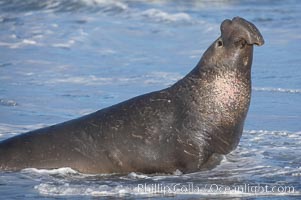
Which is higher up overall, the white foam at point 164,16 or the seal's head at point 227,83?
the white foam at point 164,16

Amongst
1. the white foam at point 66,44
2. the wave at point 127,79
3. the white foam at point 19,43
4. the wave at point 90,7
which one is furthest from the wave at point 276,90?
the wave at point 90,7

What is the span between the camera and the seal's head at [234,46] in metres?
8.65

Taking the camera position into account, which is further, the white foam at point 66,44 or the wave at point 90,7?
the wave at point 90,7

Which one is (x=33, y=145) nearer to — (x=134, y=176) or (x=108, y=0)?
(x=134, y=176)

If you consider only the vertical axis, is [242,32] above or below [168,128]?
above

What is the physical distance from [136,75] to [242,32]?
595 cm

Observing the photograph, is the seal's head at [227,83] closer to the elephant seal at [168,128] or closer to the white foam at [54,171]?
the elephant seal at [168,128]

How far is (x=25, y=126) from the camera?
1081cm

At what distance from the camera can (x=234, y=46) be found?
874 cm

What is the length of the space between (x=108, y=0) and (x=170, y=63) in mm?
9623

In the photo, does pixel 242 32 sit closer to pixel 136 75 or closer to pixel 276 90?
pixel 276 90

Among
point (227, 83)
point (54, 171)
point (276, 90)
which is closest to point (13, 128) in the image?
point (54, 171)

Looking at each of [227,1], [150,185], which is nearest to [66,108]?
[150,185]

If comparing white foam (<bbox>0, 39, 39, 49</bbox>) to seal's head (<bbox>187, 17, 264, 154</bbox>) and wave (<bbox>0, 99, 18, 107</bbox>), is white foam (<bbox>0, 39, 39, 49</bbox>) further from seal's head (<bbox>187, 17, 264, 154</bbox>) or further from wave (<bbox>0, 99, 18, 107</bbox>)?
seal's head (<bbox>187, 17, 264, 154</bbox>)
